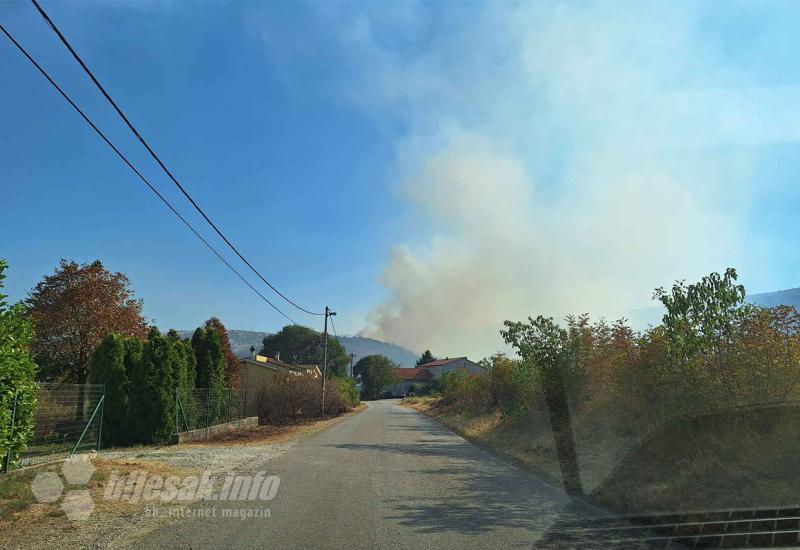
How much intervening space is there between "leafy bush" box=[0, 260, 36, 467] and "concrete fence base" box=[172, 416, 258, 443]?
30.4 feet

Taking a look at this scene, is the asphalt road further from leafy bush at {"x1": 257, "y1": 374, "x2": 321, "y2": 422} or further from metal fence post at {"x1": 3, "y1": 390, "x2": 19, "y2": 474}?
leafy bush at {"x1": 257, "y1": 374, "x2": 321, "y2": 422}

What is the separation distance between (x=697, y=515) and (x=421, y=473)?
19.4 feet

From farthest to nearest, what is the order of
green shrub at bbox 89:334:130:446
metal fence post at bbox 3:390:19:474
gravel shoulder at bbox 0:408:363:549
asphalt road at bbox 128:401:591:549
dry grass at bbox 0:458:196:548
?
green shrub at bbox 89:334:130:446 < metal fence post at bbox 3:390:19:474 < dry grass at bbox 0:458:196:548 < gravel shoulder at bbox 0:408:363:549 < asphalt road at bbox 128:401:591:549

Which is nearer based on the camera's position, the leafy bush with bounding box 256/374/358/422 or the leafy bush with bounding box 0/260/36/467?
the leafy bush with bounding box 0/260/36/467

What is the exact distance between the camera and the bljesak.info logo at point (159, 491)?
7992 mm

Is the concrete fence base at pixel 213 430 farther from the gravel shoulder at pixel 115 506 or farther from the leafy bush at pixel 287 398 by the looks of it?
the leafy bush at pixel 287 398

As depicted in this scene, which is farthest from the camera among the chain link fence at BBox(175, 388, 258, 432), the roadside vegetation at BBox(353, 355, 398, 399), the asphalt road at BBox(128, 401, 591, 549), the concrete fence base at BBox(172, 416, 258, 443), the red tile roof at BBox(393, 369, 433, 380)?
the red tile roof at BBox(393, 369, 433, 380)

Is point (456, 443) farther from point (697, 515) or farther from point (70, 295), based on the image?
point (70, 295)

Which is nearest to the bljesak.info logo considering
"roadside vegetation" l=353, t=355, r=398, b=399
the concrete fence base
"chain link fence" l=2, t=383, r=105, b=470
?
"chain link fence" l=2, t=383, r=105, b=470

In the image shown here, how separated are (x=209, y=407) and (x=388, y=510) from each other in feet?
52.4

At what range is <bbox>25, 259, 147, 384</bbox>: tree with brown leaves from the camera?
91.7 feet

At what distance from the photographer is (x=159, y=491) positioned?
954 cm

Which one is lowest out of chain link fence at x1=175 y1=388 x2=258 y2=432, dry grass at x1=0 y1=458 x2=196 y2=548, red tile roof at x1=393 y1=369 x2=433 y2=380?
dry grass at x1=0 y1=458 x2=196 y2=548

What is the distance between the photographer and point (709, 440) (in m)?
9.92
